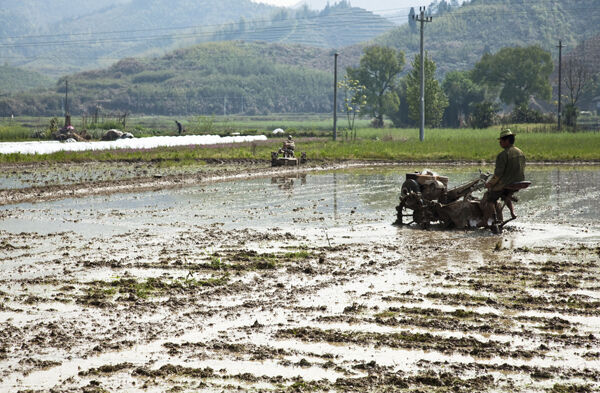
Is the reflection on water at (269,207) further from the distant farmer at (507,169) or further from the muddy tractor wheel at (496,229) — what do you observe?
the distant farmer at (507,169)

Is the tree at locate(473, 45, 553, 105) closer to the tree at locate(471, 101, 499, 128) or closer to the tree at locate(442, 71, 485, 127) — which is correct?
the tree at locate(442, 71, 485, 127)

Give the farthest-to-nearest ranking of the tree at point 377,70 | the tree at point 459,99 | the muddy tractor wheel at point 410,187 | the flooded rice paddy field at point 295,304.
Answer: the tree at point 377,70
the tree at point 459,99
the muddy tractor wheel at point 410,187
the flooded rice paddy field at point 295,304

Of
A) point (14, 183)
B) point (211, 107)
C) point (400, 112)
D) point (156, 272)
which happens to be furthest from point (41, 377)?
point (211, 107)

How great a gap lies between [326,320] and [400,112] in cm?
10249

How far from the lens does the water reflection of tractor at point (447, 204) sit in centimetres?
1370

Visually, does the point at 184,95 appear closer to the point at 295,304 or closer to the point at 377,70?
the point at 377,70

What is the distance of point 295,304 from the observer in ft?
27.7

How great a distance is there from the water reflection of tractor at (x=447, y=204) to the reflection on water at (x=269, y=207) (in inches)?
35.5

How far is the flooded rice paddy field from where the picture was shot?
20.2ft

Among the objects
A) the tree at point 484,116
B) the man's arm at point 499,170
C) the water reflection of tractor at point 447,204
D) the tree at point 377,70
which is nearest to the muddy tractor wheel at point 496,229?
the water reflection of tractor at point 447,204

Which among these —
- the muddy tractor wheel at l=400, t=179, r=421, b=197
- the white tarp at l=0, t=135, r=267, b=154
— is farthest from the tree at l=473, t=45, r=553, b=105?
the muddy tractor wheel at l=400, t=179, r=421, b=197

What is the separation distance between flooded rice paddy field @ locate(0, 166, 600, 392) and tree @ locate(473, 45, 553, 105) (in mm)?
103518

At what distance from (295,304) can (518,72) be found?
112223 millimetres

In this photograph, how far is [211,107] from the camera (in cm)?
17462
